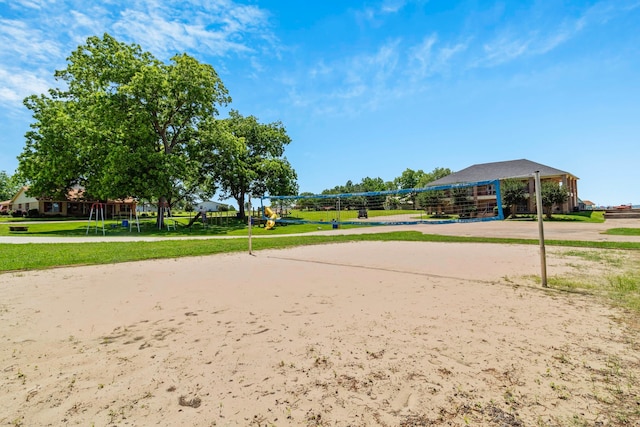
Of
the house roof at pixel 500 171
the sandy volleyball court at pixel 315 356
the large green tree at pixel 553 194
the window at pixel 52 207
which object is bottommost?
the sandy volleyball court at pixel 315 356

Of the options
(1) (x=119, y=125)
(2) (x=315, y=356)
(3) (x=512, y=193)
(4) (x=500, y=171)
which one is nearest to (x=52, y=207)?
(1) (x=119, y=125)

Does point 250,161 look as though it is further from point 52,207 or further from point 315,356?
point 52,207

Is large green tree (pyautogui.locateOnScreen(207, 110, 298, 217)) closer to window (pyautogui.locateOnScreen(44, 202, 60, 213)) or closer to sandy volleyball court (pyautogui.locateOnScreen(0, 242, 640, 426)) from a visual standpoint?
sandy volleyball court (pyautogui.locateOnScreen(0, 242, 640, 426))

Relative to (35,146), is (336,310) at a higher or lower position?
lower

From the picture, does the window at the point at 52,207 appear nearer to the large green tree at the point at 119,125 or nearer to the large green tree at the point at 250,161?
the large green tree at the point at 119,125

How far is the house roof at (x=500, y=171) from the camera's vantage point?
40.1 m

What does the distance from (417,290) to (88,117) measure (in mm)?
30073

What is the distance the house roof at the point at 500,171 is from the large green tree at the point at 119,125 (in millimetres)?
33025

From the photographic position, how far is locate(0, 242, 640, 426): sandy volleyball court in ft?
7.73

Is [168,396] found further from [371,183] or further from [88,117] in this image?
[371,183]

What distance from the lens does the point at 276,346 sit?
11.5 ft

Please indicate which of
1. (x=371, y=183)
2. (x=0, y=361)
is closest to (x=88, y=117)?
(x=0, y=361)

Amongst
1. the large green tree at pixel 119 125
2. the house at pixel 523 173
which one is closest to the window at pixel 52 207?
the large green tree at pixel 119 125

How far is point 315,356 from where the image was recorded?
3258mm
